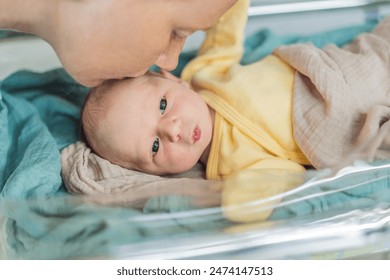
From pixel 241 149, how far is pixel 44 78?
1.40 feet

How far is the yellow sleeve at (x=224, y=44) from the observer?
118 centimetres

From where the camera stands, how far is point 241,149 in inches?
40.1

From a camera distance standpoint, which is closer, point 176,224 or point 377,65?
point 176,224

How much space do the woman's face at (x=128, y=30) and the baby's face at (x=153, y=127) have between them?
0.76 feet

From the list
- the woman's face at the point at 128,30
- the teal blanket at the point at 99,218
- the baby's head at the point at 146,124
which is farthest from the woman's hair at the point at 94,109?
the woman's face at the point at 128,30

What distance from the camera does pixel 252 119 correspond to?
1041 millimetres

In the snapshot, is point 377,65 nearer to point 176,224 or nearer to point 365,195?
point 365,195

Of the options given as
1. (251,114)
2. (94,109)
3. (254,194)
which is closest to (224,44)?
(251,114)

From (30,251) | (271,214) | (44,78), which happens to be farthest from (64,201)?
(44,78)

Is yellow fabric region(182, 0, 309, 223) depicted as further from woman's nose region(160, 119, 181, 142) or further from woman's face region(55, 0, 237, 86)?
woman's face region(55, 0, 237, 86)

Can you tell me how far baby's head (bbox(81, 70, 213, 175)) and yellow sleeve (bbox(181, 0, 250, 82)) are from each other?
0.59 feet

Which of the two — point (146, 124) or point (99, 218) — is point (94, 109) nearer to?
point (146, 124)

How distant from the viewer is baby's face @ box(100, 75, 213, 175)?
97cm

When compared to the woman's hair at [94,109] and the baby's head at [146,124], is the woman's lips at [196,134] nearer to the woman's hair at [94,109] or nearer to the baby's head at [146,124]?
the baby's head at [146,124]
